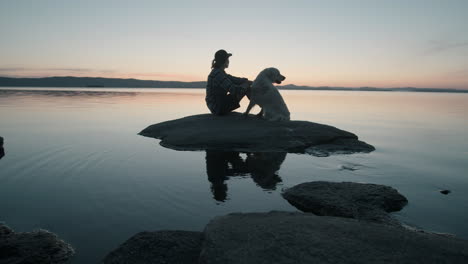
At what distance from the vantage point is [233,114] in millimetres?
9836

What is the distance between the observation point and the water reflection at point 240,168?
188 inches

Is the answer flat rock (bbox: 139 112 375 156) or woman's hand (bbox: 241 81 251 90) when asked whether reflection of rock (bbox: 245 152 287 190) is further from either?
woman's hand (bbox: 241 81 251 90)

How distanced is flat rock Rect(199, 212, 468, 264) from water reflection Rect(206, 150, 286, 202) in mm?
1394

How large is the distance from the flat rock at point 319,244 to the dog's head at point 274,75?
6.52 meters

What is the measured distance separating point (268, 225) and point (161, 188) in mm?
2320

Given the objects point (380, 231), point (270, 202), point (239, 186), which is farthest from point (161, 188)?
point (380, 231)

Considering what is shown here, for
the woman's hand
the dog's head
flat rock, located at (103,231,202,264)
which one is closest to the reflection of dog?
the dog's head

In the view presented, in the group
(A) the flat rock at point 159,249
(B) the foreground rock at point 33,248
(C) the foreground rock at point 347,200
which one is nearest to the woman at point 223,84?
(C) the foreground rock at point 347,200

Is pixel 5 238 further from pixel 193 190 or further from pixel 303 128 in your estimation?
pixel 303 128

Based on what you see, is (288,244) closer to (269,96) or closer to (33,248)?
(33,248)

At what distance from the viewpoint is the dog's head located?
893cm

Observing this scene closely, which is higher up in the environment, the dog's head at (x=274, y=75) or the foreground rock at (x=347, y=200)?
the dog's head at (x=274, y=75)

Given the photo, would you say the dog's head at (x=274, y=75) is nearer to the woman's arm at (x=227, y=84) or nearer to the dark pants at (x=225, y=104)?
the woman's arm at (x=227, y=84)

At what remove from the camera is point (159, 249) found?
2.67m
